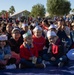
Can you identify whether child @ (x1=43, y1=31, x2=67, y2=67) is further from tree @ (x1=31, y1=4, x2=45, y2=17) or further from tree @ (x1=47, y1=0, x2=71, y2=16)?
tree @ (x1=31, y1=4, x2=45, y2=17)

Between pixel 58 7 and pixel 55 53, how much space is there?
5163 centimetres

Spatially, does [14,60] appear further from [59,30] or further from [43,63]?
[59,30]

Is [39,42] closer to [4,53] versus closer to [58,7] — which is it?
[4,53]

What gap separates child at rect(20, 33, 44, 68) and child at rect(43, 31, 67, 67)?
14.1 inches

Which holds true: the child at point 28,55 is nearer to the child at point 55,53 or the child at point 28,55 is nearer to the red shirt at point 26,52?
the red shirt at point 26,52

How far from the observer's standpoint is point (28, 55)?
6137 millimetres

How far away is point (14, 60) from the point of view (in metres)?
6.25

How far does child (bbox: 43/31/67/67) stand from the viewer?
618 centimetres

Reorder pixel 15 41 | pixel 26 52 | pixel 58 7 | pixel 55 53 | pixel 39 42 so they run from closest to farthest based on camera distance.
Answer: pixel 26 52, pixel 55 53, pixel 15 41, pixel 39 42, pixel 58 7

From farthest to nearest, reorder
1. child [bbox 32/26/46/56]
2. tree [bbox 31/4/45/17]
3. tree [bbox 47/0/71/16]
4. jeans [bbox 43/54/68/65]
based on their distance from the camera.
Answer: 1. tree [bbox 31/4/45/17]
2. tree [bbox 47/0/71/16]
3. child [bbox 32/26/46/56]
4. jeans [bbox 43/54/68/65]

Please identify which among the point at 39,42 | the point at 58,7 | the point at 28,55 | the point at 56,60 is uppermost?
the point at 58,7

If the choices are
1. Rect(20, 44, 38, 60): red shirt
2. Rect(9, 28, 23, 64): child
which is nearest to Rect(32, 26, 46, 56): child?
Rect(9, 28, 23, 64): child

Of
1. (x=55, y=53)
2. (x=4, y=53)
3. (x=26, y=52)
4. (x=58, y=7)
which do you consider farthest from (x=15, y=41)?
(x=58, y=7)

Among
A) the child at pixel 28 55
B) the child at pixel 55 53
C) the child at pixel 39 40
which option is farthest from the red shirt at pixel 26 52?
the child at pixel 39 40
